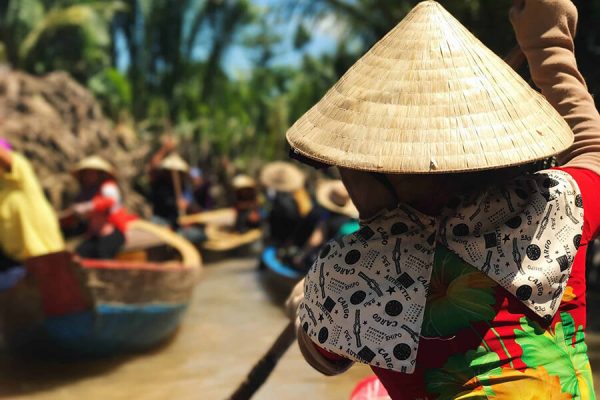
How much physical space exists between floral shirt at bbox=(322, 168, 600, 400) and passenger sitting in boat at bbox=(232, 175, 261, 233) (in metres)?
10.4

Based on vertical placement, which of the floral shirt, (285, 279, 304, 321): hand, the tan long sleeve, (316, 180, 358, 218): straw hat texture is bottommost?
(316, 180, 358, 218): straw hat texture

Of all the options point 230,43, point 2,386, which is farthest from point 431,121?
point 230,43

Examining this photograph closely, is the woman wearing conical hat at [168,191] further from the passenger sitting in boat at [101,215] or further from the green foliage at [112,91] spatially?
the green foliage at [112,91]

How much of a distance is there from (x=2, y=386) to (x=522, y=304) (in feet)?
17.4

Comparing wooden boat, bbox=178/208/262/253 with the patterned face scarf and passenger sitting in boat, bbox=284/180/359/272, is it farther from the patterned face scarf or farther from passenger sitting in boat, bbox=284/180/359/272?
the patterned face scarf

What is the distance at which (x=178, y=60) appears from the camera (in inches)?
693

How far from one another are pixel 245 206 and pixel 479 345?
10.6 metres

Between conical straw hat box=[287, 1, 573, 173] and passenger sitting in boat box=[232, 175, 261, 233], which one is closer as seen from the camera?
conical straw hat box=[287, 1, 573, 173]

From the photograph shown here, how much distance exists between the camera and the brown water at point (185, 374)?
5871 mm

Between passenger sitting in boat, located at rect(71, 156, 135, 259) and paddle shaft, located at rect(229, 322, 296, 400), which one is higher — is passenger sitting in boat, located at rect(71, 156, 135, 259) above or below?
below

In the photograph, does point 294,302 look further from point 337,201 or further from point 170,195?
point 170,195

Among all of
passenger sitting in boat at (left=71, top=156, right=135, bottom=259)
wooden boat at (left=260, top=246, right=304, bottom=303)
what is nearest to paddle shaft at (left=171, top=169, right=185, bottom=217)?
wooden boat at (left=260, top=246, right=304, bottom=303)

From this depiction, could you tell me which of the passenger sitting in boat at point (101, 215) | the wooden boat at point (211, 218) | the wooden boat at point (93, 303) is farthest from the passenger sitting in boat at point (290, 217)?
the passenger sitting in boat at point (101, 215)

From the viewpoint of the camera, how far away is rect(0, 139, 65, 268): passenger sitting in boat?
5188 mm
